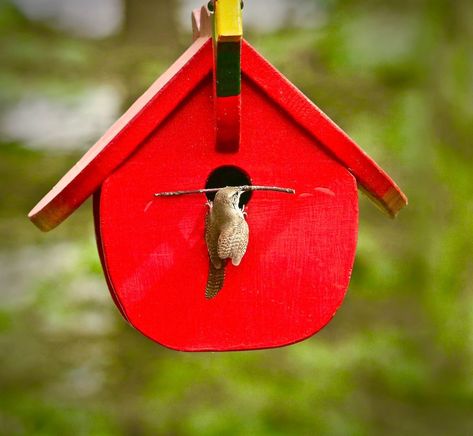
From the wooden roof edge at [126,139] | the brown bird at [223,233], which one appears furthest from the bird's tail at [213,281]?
the wooden roof edge at [126,139]

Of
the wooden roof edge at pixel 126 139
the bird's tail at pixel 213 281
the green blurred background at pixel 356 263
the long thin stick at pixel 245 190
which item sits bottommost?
the green blurred background at pixel 356 263

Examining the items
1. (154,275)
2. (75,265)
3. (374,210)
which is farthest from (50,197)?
(374,210)

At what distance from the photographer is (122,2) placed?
10.3ft

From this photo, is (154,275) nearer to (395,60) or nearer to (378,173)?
(378,173)

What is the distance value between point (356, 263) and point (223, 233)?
2228 millimetres

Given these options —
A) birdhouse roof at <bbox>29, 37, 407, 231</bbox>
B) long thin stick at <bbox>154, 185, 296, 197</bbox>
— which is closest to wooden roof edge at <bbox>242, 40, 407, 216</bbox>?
birdhouse roof at <bbox>29, 37, 407, 231</bbox>

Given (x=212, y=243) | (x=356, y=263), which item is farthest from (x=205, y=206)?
(x=356, y=263)

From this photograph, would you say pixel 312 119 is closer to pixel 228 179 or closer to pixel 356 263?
pixel 228 179

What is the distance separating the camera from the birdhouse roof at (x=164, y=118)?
4.11 feet

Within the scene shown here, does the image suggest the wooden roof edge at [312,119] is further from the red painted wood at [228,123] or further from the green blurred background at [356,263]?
the green blurred background at [356,263]

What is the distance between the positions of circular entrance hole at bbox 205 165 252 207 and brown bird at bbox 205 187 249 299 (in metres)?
A: 0.04

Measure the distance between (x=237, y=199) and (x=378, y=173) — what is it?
0.26 metres

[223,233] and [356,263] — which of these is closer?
[223,233]

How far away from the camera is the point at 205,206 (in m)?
1.29
